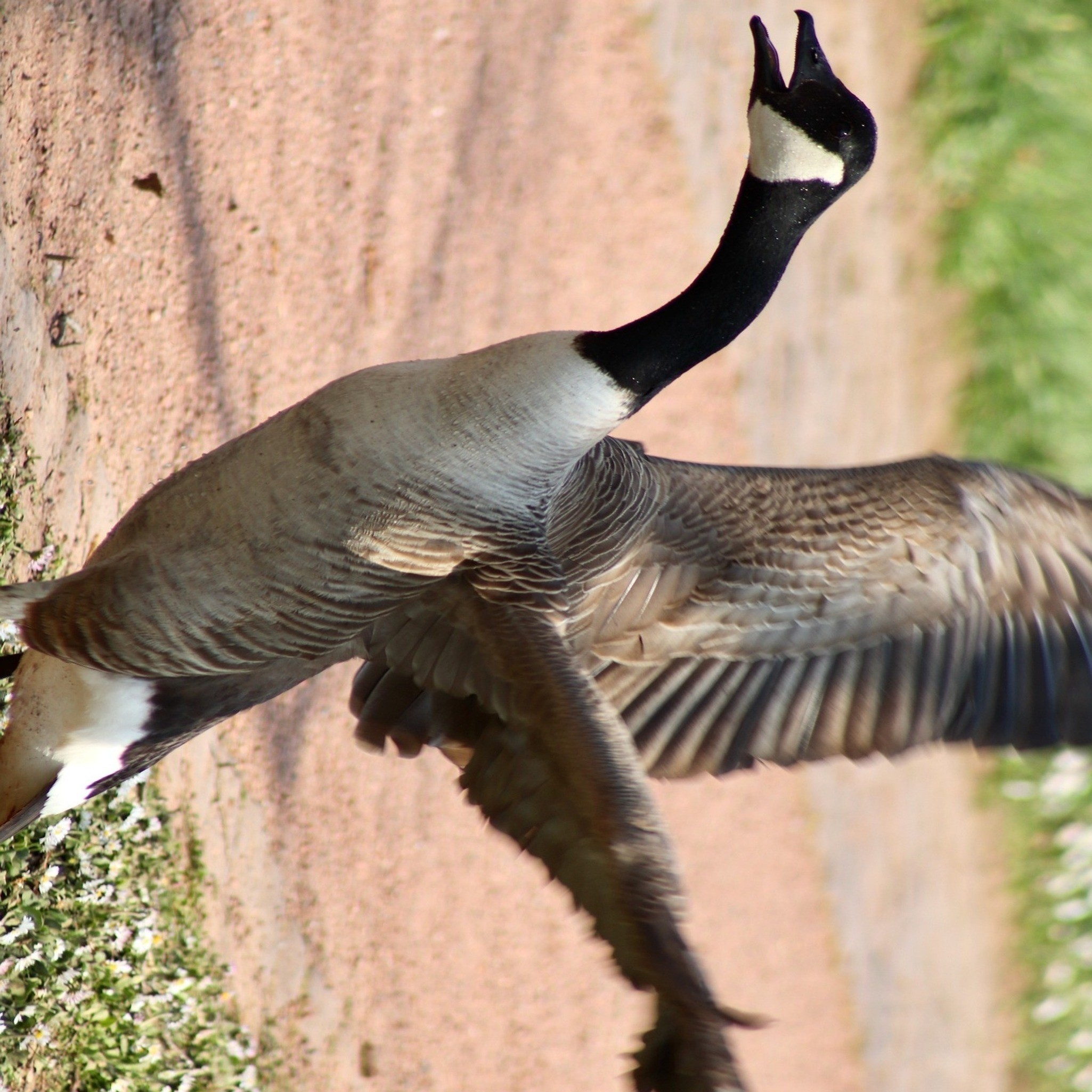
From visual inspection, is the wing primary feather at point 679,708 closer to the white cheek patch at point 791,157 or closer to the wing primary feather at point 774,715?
the wing primary feather at point 774,715

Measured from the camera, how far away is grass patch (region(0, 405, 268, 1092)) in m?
2.14

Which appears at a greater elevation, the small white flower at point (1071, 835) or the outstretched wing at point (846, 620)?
the outstretched wing at point (846, 620)

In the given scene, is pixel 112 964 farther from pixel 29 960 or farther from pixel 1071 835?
pixel 1071 835

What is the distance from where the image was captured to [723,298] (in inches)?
73.1

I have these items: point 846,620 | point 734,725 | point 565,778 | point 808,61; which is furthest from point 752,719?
point 808,61

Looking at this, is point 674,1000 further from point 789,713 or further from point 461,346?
point 461,346

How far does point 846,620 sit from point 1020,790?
3662 mm

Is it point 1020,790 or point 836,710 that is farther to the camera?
point 1020,790

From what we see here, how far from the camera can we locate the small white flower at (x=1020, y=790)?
5.63 metres

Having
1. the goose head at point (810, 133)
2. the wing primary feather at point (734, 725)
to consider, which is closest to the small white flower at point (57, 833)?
the wing primary feather at point (734, 725)

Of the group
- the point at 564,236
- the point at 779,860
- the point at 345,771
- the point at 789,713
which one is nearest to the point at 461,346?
the point at 564,236

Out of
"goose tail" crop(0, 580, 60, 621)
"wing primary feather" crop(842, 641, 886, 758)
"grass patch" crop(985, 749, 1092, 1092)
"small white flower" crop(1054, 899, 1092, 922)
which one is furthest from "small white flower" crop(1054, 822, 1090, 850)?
"goose tail" crop(0, 580, 60, 621)

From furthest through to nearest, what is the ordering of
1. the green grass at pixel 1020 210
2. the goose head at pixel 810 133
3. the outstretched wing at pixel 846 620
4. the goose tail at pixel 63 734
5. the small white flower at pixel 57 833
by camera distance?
the green grass at pixel 1020 210 → the outstretched wing at pixel 846 620 → the small white flower at pixel 57 833 → the goose tail at pixel 63 734 → the goose head at pixel 810 133

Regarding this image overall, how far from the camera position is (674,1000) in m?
1.45
